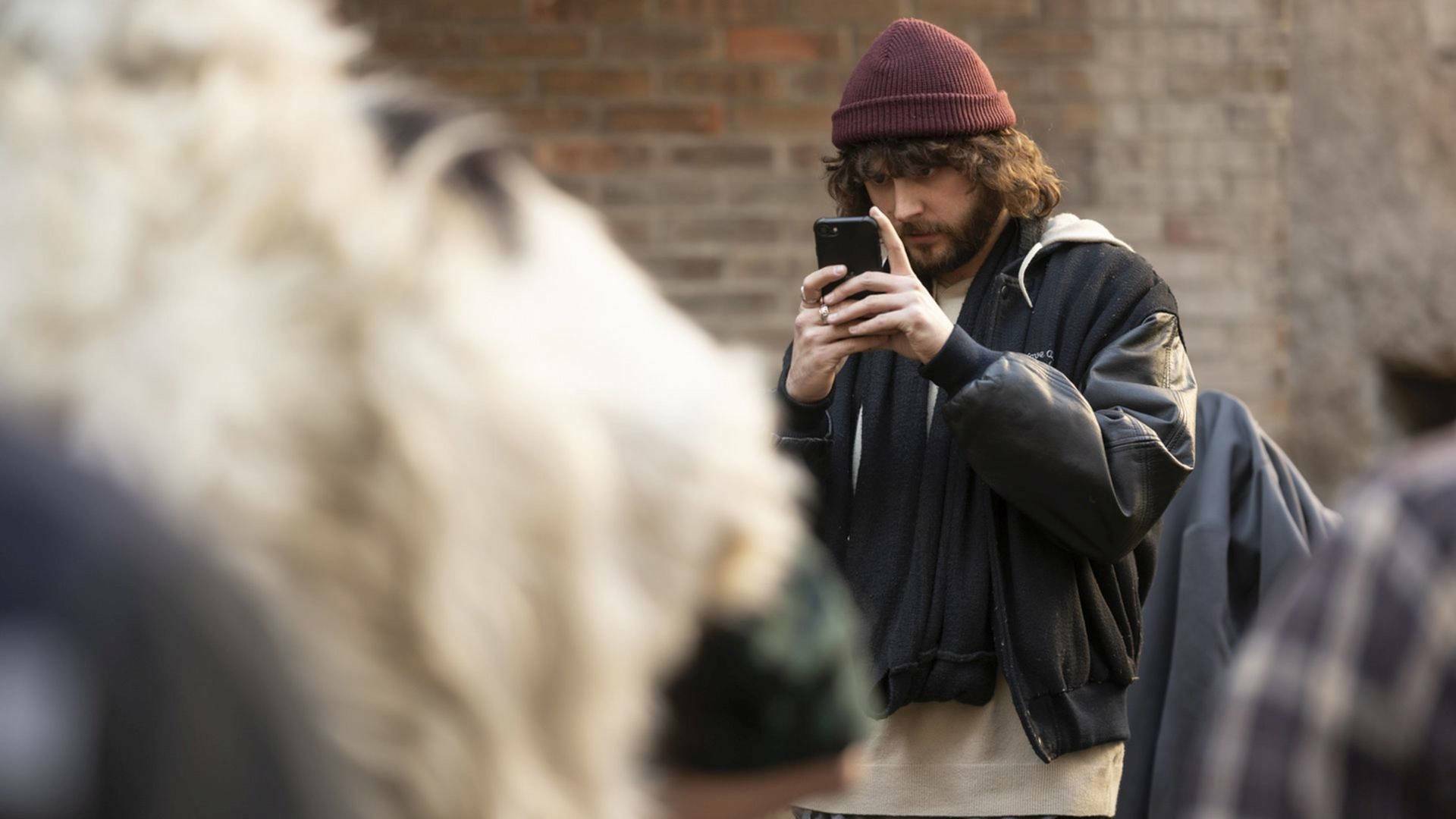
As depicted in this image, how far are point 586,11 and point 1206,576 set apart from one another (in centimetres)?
204

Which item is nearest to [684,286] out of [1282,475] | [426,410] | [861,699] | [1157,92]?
[1157,92]

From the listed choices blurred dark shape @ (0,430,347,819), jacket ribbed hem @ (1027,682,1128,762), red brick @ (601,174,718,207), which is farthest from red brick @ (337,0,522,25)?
blurred dark shape @ (0,430,347,819)

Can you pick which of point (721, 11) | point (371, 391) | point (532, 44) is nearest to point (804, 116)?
point (721, 11)

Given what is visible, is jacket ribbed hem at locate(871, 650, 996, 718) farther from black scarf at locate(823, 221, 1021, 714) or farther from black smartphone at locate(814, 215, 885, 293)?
black smartphone at locate(814, 215, 885, 293)

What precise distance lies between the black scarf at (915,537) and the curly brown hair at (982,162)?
7 cm

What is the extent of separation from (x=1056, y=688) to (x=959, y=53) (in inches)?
37.0

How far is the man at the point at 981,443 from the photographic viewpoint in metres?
2.03

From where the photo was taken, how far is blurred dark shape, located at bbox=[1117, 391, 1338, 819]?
2.73 m

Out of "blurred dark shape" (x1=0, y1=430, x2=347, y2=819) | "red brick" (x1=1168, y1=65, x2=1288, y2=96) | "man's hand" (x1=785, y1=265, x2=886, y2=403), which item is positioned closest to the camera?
"blurred dark shape" (x1=0, y1=430, x2=347, y2=819)

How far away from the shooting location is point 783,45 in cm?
379

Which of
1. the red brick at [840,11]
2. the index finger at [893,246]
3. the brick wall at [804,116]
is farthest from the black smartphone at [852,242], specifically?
the red brick at [840,11]

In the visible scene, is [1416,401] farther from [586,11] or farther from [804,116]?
[586,11]

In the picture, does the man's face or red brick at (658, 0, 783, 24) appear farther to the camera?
red brick at (658, 0, 783, 24)

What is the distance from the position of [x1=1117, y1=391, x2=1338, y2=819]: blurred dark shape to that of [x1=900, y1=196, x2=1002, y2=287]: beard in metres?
0.81
